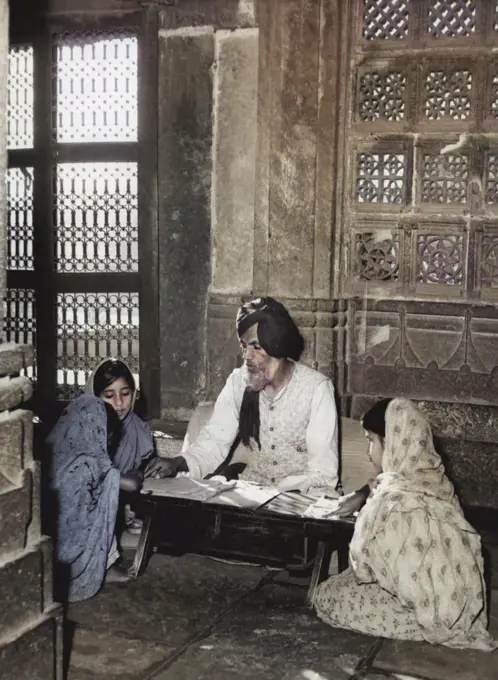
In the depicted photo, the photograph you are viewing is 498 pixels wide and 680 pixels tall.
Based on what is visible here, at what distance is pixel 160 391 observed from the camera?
282 inches

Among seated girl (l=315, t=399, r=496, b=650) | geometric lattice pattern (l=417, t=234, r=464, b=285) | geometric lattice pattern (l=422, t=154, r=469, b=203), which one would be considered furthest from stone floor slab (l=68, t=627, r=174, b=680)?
geometric lattice pattern (l=422, t=154, r=469, b=203)

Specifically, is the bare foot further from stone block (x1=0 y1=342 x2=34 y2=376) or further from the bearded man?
stone block (x1=0 y1=342 x2=34 y2=376)

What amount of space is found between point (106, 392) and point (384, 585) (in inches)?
90.2

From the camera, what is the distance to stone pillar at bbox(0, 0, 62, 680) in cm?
339

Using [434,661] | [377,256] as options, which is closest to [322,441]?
[434,661]

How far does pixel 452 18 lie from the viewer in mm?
6309

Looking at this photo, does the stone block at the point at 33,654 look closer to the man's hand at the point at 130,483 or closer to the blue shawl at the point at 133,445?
the man's hand at the point at 130,483

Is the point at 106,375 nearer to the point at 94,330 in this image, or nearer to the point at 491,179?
the point at 94,330

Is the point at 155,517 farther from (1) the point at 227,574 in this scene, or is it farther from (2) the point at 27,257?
(2) the point at 27,257

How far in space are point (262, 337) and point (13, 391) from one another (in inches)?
86.5

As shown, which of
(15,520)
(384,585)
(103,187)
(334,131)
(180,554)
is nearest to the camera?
(15,520)

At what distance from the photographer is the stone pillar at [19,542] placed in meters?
→ 3.39

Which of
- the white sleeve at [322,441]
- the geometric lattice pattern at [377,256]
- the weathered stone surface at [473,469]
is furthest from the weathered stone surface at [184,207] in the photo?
the weathered stone surface at [473,469]

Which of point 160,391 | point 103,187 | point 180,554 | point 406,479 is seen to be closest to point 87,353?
point 160,391
